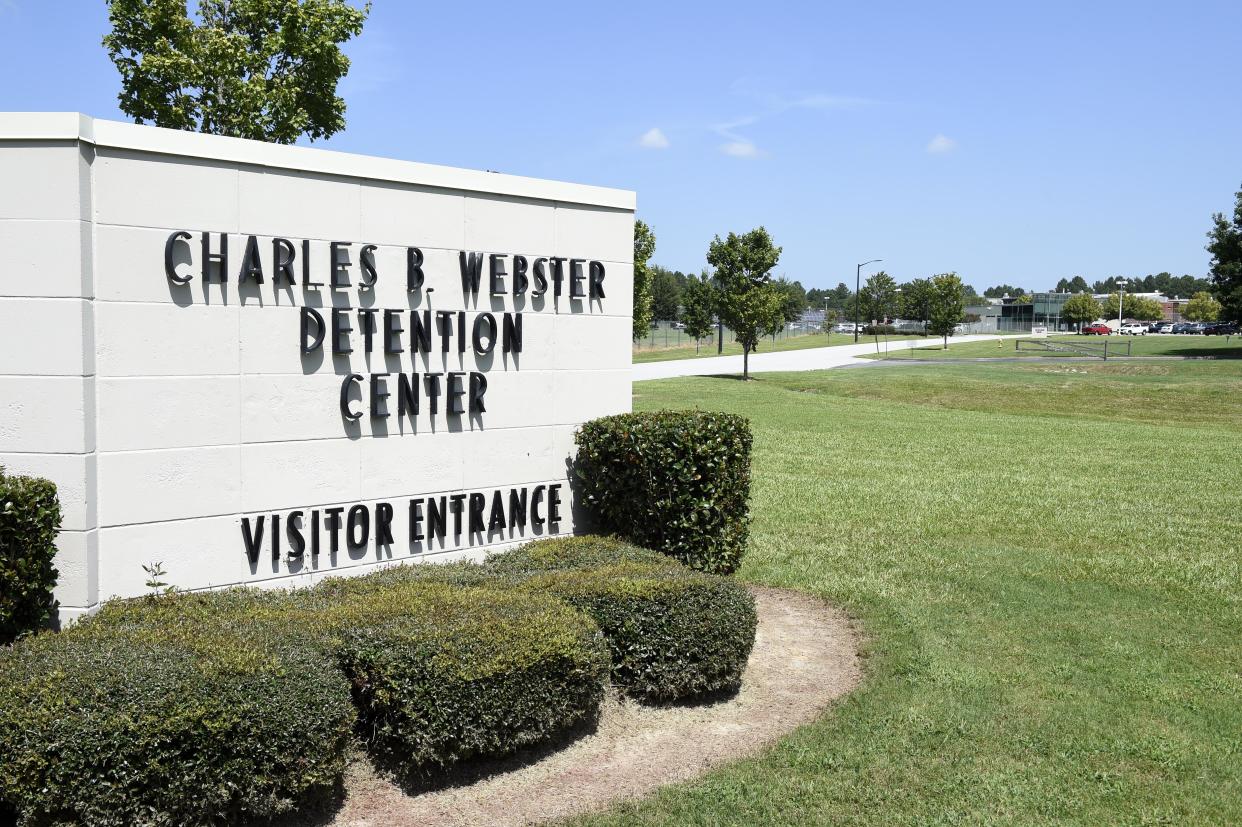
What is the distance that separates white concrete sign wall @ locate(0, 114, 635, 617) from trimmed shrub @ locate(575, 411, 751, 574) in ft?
1.99

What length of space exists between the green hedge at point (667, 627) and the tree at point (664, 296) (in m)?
76.9

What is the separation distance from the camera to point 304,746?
498 centimetres

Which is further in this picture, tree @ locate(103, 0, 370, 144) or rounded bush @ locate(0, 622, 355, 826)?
tree @ locate(103, 0, 370, 144)

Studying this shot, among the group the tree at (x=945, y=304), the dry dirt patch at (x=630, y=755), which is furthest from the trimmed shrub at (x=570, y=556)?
the tree at (x=945, y=304)

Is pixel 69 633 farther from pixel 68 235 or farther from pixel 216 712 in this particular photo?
pixel 68 235

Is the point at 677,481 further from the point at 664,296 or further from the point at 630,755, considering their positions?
the point at 664,296

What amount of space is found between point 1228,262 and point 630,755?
71327 mm

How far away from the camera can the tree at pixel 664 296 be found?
279ft

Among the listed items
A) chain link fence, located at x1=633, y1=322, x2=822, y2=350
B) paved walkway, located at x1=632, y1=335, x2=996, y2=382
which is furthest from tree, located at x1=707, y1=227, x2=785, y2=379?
chain link fence, located at x1=633, y1=322, x2=822, y2=350

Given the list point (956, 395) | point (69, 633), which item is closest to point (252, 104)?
point (69, 633)

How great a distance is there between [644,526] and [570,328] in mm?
1959

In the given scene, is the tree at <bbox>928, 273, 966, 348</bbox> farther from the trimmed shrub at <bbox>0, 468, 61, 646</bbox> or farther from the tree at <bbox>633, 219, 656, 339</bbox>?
the trimmed shrub at <bbox>0, 468, 61, 646</bbox>

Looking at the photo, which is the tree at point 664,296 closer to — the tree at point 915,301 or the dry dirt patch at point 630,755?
the tree at point 915,301

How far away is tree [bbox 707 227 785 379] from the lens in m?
41.7
